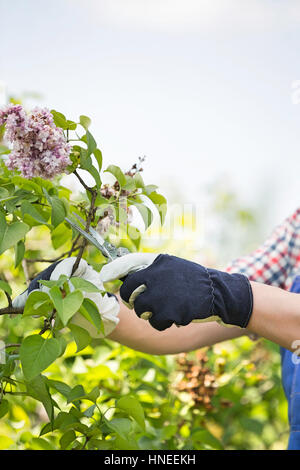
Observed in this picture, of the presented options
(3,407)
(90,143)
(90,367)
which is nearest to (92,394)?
(3,407)

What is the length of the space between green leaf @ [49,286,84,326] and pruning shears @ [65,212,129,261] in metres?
0.19

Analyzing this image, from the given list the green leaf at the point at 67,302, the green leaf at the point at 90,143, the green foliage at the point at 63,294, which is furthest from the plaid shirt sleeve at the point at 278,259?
the green leaf at the point at 67,302

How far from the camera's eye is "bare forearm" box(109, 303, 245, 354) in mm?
1132

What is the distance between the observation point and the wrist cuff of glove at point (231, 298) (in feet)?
2.66

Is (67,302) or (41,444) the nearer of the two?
(67,302)

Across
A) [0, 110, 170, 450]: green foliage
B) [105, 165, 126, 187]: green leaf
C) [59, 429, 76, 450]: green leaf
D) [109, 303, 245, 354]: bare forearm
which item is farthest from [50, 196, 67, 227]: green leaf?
[109, 303, 245, 354]: bare forearm

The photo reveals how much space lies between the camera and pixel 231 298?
2.68 ft

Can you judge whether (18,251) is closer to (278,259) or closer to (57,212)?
(57,212)

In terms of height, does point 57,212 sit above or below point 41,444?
above

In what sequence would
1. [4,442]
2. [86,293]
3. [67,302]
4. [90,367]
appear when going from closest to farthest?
1. [67,302]
2. [86,293]
3. [4,442]
4. [90,367]

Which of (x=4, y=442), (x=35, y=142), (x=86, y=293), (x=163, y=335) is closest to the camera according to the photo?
(x=35, y=142)

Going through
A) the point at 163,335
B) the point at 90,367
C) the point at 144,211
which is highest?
the point at 144,211

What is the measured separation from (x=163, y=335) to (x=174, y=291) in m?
0.46
